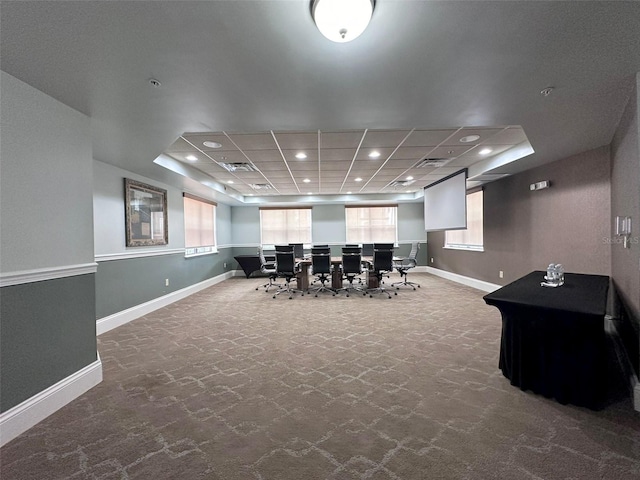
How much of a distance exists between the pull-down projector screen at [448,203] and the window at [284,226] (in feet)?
14.0

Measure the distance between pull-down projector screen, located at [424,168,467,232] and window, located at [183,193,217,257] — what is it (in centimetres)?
612

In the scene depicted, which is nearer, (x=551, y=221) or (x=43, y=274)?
(x=43, y=274)

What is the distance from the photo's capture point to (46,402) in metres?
2.12

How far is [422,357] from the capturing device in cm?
300

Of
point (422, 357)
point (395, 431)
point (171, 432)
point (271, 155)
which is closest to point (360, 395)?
point (395, 431)

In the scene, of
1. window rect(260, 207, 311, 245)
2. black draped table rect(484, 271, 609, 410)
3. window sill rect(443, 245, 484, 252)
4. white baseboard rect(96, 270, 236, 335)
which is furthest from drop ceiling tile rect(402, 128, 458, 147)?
window rect(260, 207, 311, 245)

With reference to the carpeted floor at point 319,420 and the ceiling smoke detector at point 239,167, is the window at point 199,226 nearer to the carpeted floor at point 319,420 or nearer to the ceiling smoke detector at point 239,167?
the ceiling smoke detector at point 239,167

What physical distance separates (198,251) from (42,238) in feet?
17.4

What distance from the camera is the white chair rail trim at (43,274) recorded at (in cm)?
195

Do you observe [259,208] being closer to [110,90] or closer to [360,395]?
[110,90]

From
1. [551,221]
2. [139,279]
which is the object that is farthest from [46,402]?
[551,221]

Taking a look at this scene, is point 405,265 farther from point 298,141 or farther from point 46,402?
point 46,402

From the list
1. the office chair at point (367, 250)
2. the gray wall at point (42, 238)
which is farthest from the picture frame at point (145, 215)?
the office chair at point (367, 250)

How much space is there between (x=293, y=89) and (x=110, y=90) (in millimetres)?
1459
